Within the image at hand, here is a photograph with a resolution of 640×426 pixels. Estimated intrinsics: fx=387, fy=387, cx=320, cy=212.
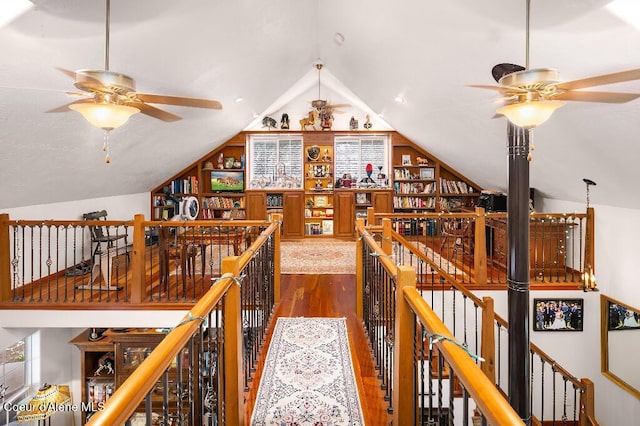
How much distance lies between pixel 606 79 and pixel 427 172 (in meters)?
7.52

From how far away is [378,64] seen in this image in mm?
5508

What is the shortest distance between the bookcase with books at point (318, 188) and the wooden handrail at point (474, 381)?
26.8 ft

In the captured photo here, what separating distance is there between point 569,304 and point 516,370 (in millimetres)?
2676

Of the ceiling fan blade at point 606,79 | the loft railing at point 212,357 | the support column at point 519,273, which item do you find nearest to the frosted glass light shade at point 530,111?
the ceiling fan blade at point 606,79

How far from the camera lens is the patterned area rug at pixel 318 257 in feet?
21.2

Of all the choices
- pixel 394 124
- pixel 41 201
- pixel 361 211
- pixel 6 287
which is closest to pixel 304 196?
pixel 361 211

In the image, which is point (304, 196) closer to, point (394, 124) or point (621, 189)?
point (394, 124)

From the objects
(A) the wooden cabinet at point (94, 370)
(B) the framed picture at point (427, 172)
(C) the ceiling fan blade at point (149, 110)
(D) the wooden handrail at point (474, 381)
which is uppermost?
(B) the framed picture at point (427, 172)

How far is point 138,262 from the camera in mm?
4621

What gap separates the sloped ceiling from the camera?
2855 mm

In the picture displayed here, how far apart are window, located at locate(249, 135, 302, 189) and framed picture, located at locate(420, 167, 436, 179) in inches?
118

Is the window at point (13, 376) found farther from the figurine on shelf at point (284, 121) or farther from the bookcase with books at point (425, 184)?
the bookcase with books at point (425, 184)

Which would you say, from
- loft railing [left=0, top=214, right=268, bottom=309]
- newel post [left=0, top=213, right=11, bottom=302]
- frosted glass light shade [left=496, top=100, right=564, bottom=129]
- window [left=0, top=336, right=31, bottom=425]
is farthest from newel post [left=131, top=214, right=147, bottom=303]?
frosted glass light shade [left=496, top=100, right=564, bottom=129]

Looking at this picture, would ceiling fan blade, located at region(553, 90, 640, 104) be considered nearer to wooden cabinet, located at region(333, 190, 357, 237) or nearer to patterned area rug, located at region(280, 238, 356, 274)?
patterned area rug, located at region(280, 238, 356, 274)
